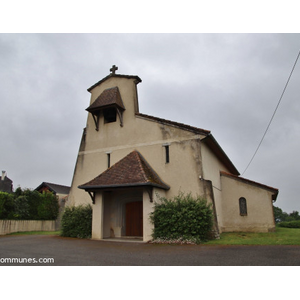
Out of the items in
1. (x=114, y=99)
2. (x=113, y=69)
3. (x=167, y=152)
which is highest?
(x=113, y=69)

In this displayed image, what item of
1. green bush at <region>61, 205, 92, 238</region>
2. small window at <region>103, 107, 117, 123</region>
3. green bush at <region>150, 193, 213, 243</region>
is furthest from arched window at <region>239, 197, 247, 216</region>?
small window at <region>103, 107, 117, 123</region>

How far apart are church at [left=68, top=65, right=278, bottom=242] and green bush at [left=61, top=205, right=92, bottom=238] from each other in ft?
2.54

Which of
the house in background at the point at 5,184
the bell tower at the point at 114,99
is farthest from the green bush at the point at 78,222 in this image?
the house in background at the point at 5,184

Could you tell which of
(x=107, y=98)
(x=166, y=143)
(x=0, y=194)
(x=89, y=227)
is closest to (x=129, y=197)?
(x=89, y=227)

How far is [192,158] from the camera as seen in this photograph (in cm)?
1502

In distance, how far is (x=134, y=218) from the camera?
16078 mm

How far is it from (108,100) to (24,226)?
1319 centimetres

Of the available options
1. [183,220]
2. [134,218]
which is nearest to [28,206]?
[134,218]

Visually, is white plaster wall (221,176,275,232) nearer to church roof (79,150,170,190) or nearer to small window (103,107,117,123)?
church roof (79,150,170,190)

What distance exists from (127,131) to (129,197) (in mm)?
4439

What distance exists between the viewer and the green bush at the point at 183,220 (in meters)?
12.5

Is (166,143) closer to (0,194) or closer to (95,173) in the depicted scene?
(95,173)

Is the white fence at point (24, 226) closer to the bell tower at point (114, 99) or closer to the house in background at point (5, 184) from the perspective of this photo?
the bell tower at point (114, 99)
